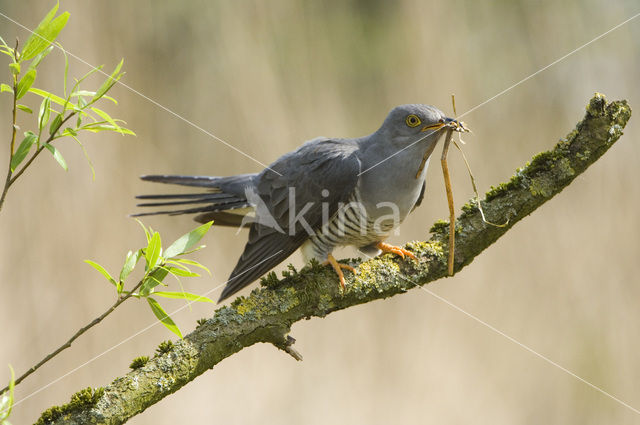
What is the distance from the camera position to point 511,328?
11.6 feet

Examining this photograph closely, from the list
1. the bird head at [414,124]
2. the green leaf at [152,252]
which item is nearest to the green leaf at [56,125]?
the green leaf at [152,252]

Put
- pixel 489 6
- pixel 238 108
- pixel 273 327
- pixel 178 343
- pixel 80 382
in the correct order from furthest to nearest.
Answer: pixel 489 6 < pixel 238 108 < pixel 80 382 < pixel 273 327 < pixel 178 343

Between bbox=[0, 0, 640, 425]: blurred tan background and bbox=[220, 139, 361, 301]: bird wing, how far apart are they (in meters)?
1.21

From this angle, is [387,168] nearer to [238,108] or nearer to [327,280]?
[327,280]

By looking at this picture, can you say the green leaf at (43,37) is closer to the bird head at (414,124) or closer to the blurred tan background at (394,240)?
the bird head at (414,124)

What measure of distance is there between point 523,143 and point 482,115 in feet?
1.12

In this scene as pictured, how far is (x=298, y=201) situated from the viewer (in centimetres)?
237

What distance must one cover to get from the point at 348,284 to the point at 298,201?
0.79 metres

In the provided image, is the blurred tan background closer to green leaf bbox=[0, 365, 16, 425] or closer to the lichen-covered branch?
the lichen-covered branch

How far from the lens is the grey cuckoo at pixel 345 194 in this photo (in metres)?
2.28

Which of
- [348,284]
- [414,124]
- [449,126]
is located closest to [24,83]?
[348,284]

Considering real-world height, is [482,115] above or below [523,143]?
above

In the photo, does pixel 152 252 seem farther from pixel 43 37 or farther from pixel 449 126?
pixel 449 126

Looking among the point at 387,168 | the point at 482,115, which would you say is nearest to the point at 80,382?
the point at 387,168
